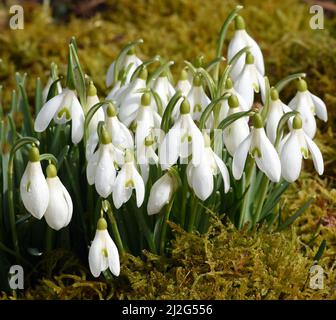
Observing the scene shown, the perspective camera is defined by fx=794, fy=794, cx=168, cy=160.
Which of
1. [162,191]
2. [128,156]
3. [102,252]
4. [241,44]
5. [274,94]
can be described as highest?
[241,44]

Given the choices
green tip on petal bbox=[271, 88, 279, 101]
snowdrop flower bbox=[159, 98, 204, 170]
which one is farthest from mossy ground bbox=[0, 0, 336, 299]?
green tip on petal bbox=[271, 88, 279, 101]

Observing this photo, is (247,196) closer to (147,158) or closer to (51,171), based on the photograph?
(147,158)

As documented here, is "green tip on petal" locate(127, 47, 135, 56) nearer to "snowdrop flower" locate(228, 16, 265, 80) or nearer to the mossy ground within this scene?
"snowdrop flower" locate(228, 16, 265, 80)

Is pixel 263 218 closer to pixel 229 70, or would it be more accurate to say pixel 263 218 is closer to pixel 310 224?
pixel 310 224

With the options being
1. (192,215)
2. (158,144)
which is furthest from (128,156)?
(192,215)

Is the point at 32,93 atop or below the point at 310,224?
atop

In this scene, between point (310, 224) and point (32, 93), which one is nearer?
point (310, 224)
